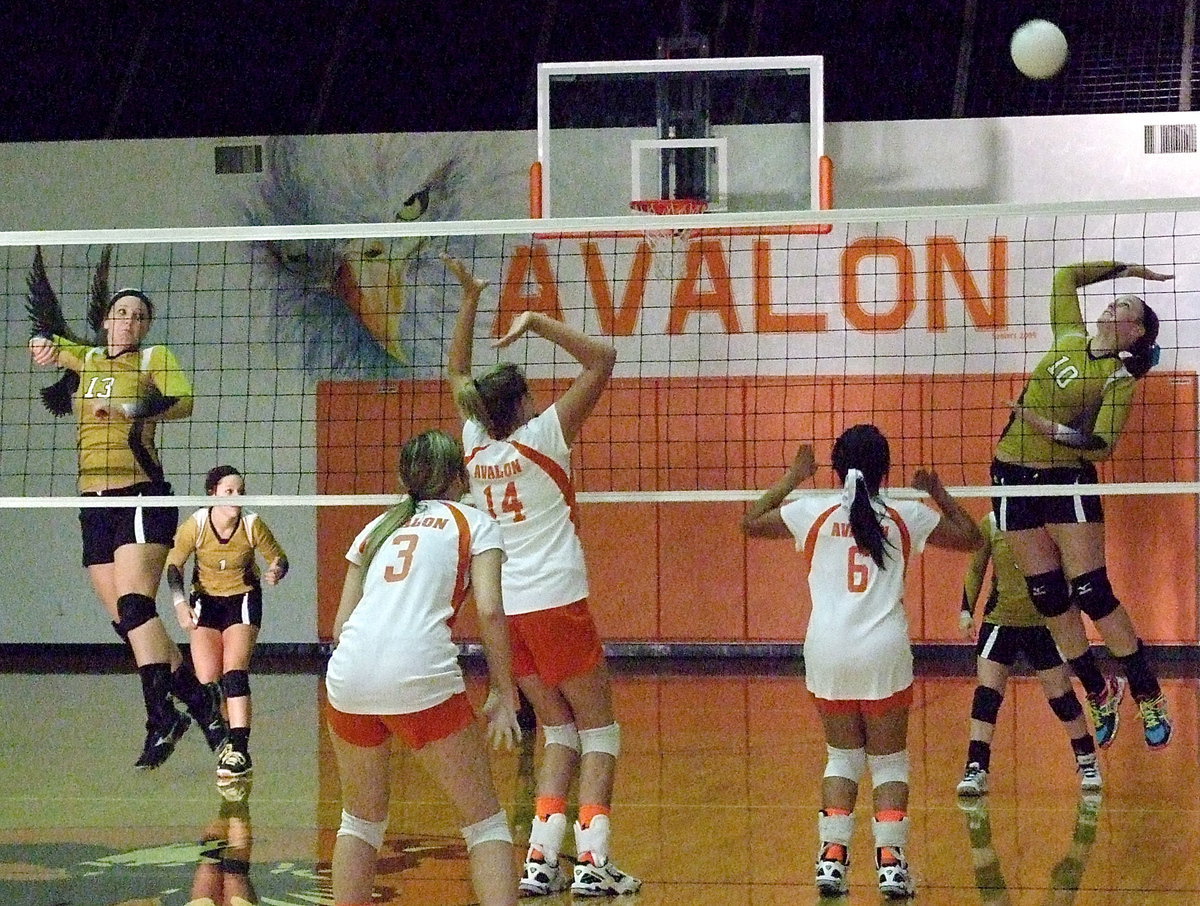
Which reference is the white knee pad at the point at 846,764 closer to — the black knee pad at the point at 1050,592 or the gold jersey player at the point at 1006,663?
the gold jersey player at the point at 1006,663

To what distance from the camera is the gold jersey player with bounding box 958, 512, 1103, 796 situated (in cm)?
644

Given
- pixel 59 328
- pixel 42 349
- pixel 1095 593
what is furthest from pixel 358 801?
pixel 59 328

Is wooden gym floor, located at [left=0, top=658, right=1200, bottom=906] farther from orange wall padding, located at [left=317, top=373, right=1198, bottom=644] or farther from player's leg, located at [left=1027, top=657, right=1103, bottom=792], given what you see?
orange wall padding, located at [left=317, top=373, right=1198, bottom=644]

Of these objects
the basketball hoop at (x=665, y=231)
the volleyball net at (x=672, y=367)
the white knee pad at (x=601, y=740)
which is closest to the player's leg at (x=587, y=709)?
the white knee pad at (x=601, y=740)

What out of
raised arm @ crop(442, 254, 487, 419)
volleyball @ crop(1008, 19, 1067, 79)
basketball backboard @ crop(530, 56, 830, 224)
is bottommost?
raised arm @ crop(442, 254, 487, 419)

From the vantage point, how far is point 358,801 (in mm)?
4039

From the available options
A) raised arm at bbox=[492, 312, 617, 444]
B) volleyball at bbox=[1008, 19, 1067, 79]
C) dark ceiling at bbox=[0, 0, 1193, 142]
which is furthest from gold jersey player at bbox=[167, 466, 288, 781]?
volleyball at bbox=[1008, 19, 1067, 79]

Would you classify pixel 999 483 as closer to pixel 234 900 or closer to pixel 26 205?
pixel 234 900

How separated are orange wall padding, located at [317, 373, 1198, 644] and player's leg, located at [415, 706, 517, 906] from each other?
678 centimetres

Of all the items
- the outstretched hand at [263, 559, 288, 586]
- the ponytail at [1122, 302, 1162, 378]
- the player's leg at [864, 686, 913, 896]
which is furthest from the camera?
the outstretched hand at [263, 559, 288, 586]

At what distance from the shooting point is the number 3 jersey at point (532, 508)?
16.3ft

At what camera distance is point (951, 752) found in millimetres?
7531

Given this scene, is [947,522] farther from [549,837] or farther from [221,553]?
[221,553]

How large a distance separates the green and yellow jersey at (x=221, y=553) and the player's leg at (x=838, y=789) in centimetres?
343
